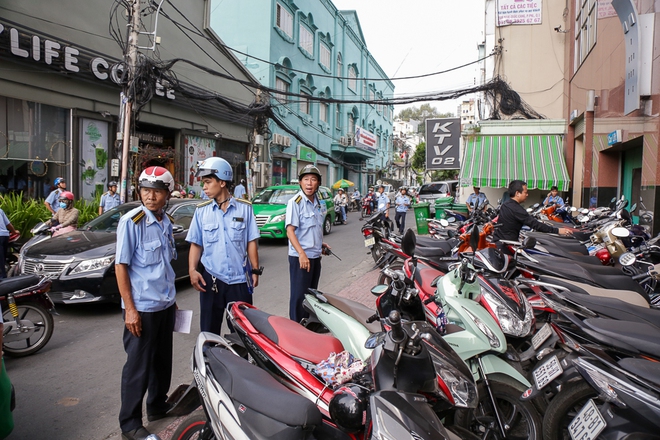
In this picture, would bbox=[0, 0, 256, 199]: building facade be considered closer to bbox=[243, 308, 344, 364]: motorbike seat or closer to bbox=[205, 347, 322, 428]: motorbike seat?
bbox=[243, 308, 344, 364]: motorbike seat

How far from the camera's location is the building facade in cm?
1041

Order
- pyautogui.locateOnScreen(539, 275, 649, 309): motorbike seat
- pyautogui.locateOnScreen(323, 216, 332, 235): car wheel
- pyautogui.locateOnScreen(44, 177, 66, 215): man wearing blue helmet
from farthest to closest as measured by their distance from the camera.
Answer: pyautogui.locateOnScreen(323, 216, 332, 235): car wheel, pyautogui.locateOnScreen(44, 177, 66, 215): man wearing blue helmet, pyautogui.locateOnScreen(539, 275, 649, 309): motorbike seat

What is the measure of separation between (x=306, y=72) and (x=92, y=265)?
54.7 feet

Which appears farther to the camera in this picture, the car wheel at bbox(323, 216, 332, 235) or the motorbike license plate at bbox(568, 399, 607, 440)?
the car wheel at bbox(323, 216, 332, 235)

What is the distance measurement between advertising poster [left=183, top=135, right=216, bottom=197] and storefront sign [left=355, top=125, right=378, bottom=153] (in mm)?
17673

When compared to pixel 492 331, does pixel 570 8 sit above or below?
above

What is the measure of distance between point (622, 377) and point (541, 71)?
18014mm

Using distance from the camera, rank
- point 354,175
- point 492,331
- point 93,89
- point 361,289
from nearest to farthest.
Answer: point 492,331 → point 361,289 → point 93,89 → point 354,175

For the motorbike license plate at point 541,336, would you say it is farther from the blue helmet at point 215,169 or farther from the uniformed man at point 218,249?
the blue helmet at point 215,169

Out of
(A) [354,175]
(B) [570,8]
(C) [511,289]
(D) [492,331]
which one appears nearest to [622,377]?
(D) [492,331]

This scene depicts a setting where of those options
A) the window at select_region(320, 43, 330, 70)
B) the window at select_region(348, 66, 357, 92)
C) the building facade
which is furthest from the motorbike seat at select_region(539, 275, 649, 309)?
the window at select_region(348, 66, 357, 92)

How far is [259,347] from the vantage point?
2.65m

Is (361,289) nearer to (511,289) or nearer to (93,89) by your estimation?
(511,289)

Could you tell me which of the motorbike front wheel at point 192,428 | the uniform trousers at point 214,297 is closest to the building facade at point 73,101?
the uniform trousers at point 214,297
